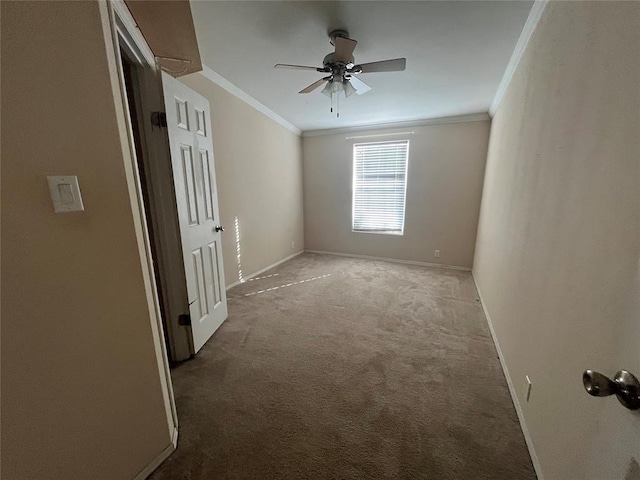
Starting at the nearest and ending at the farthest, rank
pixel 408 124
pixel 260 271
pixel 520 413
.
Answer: pixel 520 413
pixel 260 271
pixel 408 124

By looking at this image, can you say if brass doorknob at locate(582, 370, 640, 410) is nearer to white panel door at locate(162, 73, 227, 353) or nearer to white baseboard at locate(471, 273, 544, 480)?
white baseboard at locate(471, 273, 544, 480)

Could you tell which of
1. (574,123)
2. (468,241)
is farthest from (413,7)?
(468,241)

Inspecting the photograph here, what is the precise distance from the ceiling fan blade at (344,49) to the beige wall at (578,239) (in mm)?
1172

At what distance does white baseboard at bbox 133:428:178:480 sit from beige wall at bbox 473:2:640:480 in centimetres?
168

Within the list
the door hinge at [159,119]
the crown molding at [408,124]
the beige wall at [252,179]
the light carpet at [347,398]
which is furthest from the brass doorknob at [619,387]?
the crown molding at [408,124]

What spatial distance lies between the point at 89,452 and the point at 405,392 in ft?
5.22

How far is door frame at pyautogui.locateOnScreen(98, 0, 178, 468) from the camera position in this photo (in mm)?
905

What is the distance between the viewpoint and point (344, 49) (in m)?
1.83

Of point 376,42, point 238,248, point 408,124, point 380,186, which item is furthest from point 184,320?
point 408,124

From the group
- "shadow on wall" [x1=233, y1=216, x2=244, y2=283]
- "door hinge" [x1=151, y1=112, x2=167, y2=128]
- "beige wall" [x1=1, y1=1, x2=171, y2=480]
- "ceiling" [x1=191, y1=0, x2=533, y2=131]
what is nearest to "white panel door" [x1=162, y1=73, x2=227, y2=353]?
"door hinge" [x1=151, y1=112, x2=167, y2=128]

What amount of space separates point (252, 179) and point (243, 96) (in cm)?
104

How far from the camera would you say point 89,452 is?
0.93 metres

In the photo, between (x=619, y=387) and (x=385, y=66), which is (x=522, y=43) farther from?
(x=619, y=387)

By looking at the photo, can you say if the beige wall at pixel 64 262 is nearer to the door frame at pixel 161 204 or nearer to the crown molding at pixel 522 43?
the door frame at pixel 161 204
